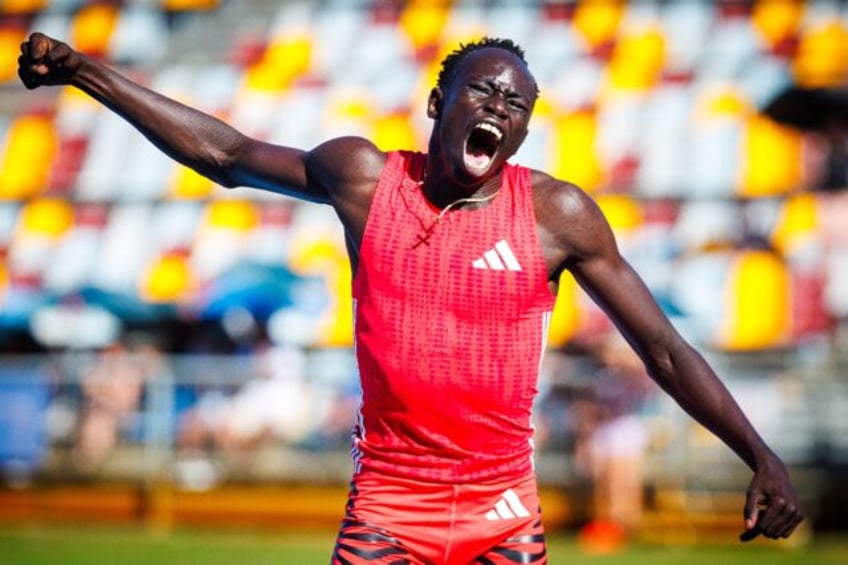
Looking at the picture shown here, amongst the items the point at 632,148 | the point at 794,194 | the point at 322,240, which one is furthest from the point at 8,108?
the point at 794,194

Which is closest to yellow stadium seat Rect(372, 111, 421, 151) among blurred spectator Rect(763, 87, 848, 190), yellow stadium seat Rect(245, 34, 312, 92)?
yellow stadium seat Rect(245, 34, 312, 92)

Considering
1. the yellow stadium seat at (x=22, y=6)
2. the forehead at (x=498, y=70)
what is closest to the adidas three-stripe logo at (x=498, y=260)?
the forehead at (x=498, y=70)

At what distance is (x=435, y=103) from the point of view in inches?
208

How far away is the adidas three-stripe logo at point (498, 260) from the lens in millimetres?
5016

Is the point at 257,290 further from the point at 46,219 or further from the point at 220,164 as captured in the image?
the point at 220,164

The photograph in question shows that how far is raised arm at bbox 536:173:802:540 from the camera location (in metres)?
5.07

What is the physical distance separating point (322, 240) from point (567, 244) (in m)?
19.2

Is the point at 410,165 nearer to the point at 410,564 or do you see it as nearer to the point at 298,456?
the point at 410,564

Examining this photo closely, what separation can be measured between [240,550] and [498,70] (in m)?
9.28

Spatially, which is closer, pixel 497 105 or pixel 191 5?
pixel 497 105

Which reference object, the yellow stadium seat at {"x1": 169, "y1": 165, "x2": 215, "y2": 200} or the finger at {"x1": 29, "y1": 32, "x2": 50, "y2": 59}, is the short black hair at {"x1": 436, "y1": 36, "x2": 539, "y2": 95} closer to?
the finger at {"x1": 29, "y1": 32, "x2": 50, "y2": 59}

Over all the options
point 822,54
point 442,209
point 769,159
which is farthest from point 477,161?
point 822,54

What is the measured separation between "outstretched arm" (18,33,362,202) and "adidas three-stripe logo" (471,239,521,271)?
574 millimetres

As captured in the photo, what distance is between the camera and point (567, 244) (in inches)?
200
